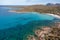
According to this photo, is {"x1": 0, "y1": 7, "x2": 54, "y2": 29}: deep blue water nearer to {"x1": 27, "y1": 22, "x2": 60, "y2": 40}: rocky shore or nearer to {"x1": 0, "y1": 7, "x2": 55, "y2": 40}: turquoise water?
{"x1": 0, "y1": 7, "x2": 55, "y2": 40}: turquoise water

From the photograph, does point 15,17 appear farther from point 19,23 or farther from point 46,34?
point 46,34

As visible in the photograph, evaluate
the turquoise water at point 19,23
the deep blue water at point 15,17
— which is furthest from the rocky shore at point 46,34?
the deep blue water at point 15,17

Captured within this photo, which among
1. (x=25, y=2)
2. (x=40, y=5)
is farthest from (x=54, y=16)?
(x=25, y=2)

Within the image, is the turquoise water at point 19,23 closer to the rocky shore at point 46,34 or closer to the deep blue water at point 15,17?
the deep blue water at point 15,17

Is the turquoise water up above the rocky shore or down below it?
above

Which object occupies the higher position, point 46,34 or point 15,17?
point 15,17

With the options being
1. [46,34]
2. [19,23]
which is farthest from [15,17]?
[46,34]

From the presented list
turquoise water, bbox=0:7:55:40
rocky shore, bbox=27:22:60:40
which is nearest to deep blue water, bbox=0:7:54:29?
turquoise water, bbox=0:7:55:40
